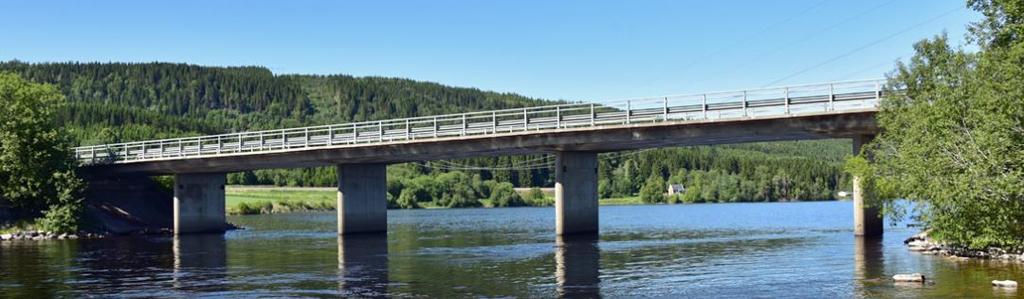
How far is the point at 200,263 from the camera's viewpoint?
187ft

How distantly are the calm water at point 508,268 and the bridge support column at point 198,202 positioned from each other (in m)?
21.3

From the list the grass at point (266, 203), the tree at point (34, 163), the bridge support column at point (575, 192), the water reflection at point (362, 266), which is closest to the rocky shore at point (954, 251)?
the bridge support column at point (575, 192)

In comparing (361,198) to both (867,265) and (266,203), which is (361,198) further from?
(266,203)

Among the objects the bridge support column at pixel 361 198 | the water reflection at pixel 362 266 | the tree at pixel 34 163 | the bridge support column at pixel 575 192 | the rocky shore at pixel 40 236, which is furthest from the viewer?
the tree at pixel 34 163

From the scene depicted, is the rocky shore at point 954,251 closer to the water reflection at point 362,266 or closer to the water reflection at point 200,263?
the water reflection at point 362,266

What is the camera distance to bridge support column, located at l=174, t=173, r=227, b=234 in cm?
9762

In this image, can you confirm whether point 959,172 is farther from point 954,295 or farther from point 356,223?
point 356,223

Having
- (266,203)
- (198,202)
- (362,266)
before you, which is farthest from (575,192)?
(266,203)

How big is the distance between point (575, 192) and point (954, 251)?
1232 inches

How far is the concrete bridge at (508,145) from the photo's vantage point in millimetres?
58719

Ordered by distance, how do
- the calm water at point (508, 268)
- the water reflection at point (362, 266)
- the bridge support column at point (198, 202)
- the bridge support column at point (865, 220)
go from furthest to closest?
the bridge support column at point (198, 202) < the bridge support column at point (865, 220) < the water reflection at point (362, 266) < the calm water at point (508, 268)

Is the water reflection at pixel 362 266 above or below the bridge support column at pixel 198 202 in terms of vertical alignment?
below

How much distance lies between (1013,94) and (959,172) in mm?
4297

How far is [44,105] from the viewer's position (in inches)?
3792
